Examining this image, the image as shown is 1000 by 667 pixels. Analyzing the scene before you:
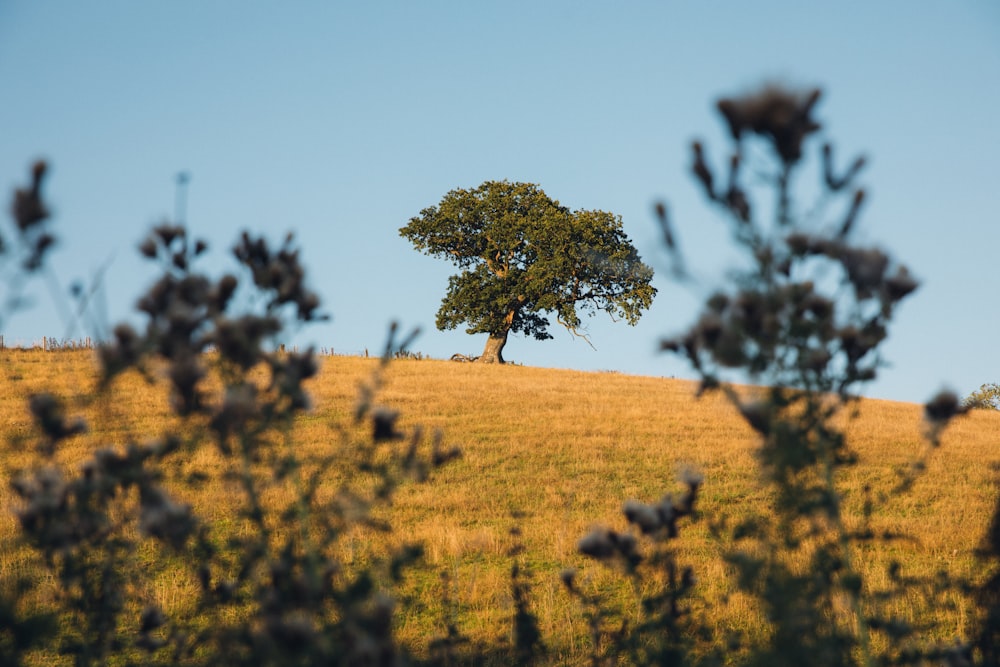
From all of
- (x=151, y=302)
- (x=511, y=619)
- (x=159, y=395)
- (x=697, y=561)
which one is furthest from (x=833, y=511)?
(x=159, y=395)

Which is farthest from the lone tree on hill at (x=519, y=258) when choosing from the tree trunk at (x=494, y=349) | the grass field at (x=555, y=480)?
the grass field at (x=555, y=480)

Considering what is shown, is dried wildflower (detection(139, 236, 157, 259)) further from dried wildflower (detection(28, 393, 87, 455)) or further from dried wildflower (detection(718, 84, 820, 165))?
dried wildflower (detection(718, 84, 820, 165))

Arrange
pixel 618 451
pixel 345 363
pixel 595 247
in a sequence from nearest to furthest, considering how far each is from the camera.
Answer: pixel 618 451 < pixel 345 363 < pixel 595 247

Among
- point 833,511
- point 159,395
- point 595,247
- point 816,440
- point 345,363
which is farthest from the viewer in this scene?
point 595,247

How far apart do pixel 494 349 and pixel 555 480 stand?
27750 mm

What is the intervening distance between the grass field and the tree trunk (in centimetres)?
1295

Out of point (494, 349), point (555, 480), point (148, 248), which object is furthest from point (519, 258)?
point (148, 248)

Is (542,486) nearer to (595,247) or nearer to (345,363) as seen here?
(345,363)

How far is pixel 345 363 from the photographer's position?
31.0 m

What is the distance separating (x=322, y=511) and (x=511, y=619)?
5.52 m

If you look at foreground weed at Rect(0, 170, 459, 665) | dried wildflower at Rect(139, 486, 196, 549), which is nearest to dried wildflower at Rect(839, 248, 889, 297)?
foreground weed at Rect(0, 170, 459, 665)

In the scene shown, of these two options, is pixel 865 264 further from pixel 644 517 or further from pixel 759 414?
pixel 644 517

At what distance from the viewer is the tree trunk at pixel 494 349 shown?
41.6 meters

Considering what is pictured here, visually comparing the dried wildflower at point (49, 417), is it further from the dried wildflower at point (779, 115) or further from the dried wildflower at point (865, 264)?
the dried wildflower at point (865, 264)
